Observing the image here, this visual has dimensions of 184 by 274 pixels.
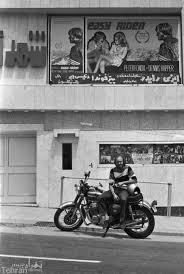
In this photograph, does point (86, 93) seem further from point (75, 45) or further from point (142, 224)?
point (142, 224)

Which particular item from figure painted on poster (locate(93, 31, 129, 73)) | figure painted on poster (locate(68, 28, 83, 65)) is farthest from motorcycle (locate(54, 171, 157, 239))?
figure painted on poster (locate(68, 28, 83, 65))

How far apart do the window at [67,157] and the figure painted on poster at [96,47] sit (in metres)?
2.50

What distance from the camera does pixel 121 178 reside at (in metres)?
9.10

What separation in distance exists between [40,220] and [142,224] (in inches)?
113

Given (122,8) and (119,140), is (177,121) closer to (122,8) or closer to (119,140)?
(119,140)

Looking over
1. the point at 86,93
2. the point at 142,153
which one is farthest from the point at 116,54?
the point at 142,153

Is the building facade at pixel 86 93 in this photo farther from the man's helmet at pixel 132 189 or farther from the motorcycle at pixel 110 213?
the man's helmet at pixel 132 189

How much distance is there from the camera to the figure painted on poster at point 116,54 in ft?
43.6

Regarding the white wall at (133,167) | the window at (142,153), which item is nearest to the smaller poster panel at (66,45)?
the white wall at (133,167)

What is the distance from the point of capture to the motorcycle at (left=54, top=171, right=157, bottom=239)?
8.91 metres

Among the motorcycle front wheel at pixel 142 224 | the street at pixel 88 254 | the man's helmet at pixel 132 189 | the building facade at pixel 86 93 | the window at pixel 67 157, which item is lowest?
the street at pixel 88 254

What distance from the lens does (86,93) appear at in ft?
41.8

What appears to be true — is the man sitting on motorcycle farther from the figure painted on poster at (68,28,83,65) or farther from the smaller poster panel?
the figure painted on poster at (68,28,83,65)

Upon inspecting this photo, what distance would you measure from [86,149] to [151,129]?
1975 millimetres
